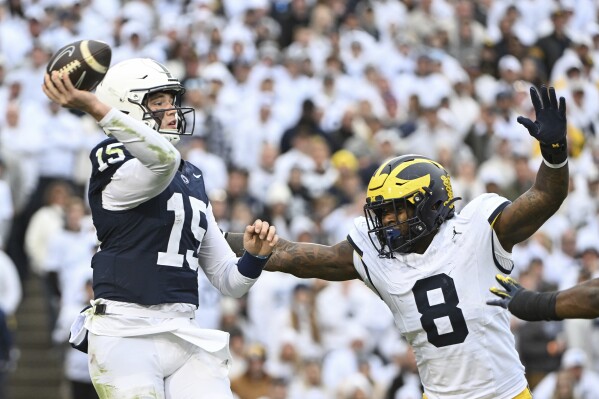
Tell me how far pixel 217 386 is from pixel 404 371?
6.29 metres

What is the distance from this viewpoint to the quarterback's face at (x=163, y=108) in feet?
19.2

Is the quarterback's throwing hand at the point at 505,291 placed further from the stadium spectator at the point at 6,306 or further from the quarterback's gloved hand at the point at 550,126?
the stadium spectator at the point at 6,306

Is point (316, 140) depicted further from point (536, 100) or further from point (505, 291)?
point (505, 291)

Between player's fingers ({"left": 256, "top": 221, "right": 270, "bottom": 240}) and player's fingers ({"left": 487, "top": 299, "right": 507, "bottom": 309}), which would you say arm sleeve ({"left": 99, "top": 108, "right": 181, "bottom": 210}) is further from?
player's fingers ({"left": 487, "top": 299, "right": 507, "bottom": 309})

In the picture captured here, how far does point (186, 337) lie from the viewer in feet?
18.5

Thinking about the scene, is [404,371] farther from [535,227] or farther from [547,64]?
[547,64]

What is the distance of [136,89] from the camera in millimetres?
5809

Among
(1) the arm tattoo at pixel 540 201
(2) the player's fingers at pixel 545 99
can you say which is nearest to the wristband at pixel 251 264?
(1) the arm tattoo at pixel 540 201

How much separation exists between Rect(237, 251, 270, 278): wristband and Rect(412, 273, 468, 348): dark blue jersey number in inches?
29.2

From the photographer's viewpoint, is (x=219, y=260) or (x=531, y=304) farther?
(x=219, y=260)


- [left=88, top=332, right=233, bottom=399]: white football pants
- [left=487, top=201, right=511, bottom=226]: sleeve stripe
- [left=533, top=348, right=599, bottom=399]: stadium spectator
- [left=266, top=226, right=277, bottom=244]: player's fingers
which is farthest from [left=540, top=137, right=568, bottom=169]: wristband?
[left=533, top=348, right=599, bottom=399]: stadium spectator

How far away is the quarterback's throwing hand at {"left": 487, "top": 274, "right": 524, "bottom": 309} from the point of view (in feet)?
18.1

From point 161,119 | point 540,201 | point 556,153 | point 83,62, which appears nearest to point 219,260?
point 161,119

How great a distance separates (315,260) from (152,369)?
46.8 inches
